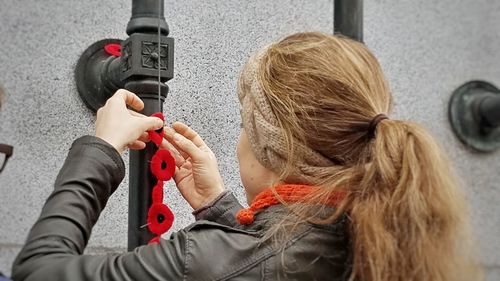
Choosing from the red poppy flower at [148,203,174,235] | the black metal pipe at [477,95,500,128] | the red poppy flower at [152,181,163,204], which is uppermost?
the black metal pipe at [477,95,500,128]

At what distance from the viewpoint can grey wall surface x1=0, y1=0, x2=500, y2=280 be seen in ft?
7.20

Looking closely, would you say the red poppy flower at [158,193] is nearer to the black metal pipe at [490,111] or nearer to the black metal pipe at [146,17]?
the black metal pipe at [146,17]

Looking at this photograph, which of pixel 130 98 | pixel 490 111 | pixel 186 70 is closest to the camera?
pixel 130 98

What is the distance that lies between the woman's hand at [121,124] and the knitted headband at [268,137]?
19 cm

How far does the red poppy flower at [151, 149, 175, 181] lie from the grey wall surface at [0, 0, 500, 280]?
58 centimetres

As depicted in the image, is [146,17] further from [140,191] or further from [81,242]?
[81,242]

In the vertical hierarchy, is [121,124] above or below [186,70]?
below

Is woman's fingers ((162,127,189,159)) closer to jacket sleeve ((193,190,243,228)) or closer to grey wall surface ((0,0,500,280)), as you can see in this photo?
jacket sleeve ((193,190,243,228))

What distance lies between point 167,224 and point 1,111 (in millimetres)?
688

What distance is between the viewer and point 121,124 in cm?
162

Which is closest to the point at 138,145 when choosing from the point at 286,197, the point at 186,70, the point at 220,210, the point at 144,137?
the point at 144,137

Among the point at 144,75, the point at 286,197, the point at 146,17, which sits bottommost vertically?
the point at 286,197

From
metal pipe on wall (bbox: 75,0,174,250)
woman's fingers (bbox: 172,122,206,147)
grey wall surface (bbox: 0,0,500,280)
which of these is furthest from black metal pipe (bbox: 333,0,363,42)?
woman's fingers (bbox: 172,122,206,147)

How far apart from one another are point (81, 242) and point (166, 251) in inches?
6.1
